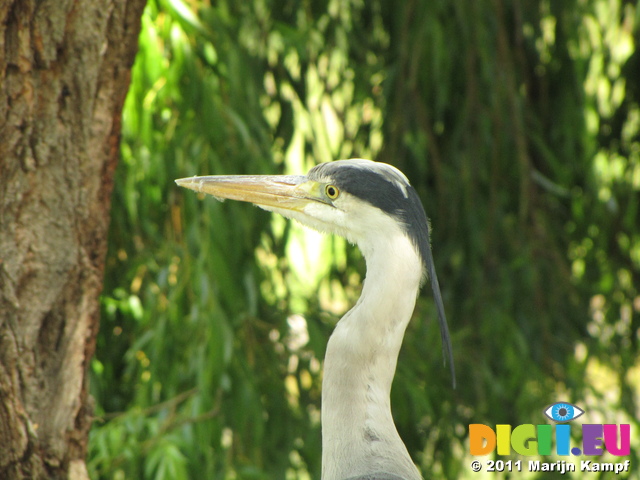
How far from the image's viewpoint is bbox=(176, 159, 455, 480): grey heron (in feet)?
4.46

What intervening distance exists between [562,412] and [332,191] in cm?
126

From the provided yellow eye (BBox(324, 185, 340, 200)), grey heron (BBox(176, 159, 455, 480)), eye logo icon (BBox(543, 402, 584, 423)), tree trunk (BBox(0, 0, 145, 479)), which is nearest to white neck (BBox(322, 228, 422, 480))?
grey heron (BBox(176, 159, 455, 480))

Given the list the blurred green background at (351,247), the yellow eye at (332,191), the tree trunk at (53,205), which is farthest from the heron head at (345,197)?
Answer: the blurred green background at (351,247)

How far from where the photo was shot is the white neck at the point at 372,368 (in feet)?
4.46

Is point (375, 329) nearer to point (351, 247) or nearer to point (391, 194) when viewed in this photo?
point (391, 194)

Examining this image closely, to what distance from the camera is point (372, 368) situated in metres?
1.37

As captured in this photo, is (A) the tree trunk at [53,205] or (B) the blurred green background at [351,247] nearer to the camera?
(A) the tree trunk at [53,205]

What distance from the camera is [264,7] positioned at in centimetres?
241

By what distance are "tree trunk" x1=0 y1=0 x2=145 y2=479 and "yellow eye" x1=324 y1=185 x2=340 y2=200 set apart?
1.38 ft

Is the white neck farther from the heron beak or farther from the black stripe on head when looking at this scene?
the heron beak

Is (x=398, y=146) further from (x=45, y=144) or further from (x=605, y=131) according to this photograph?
(x=45, y=144)

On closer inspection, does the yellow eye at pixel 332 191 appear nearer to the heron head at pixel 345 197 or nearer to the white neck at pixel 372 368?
the heron head at pixel 345 197

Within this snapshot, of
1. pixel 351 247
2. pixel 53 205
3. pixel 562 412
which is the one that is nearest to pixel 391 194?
pixel 53 205

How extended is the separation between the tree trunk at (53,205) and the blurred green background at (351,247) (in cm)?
45
